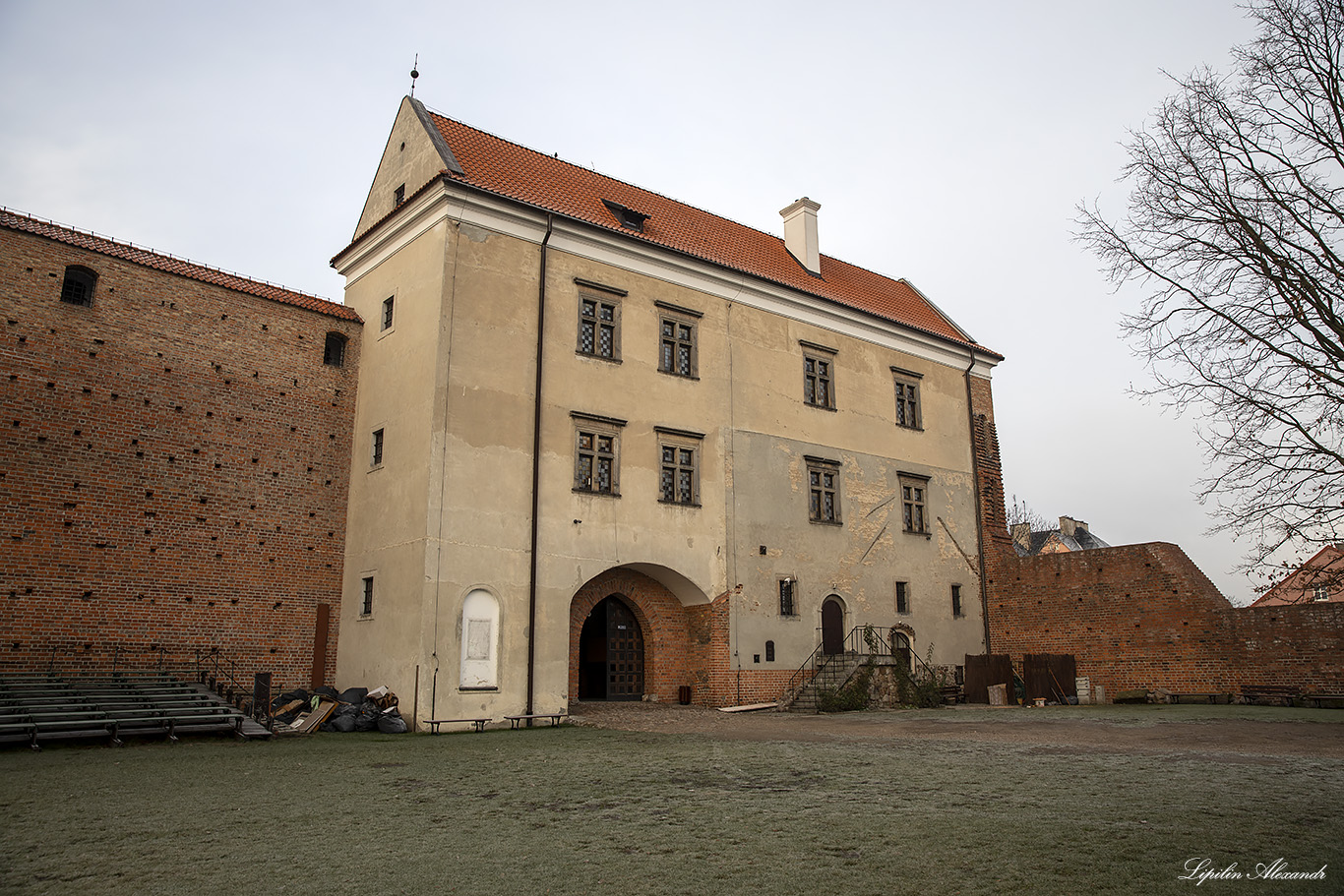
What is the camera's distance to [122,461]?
1633cm

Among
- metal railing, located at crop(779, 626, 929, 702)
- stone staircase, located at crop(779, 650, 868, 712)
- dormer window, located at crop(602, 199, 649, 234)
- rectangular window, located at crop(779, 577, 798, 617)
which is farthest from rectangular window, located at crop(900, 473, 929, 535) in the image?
dormer window, located at crop(602, 199, 649, 234)

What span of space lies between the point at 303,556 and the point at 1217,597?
20930 mm

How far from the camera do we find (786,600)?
869 inches

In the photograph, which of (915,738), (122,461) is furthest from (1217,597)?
(122,461)

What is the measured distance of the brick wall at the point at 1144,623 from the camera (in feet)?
67.3

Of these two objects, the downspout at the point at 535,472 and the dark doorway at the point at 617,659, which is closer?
the downspout at the point at 535,472

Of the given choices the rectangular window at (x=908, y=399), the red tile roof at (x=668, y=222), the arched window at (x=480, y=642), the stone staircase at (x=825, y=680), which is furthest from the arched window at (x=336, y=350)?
the rectangular window at (x=908, y=399)

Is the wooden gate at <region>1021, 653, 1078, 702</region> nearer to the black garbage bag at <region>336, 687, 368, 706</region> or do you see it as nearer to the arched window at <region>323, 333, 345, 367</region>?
the black garbage bag at <region>336, 687, 368, 706</region>

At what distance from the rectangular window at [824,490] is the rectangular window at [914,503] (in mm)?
2661

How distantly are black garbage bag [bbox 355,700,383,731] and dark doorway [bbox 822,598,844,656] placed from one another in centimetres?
1099

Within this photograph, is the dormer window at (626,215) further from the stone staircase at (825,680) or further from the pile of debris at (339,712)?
the pile of debris at (339,712)

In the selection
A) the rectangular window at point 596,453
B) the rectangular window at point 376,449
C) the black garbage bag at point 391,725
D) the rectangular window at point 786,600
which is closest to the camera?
the black garbage bag at point 391,725

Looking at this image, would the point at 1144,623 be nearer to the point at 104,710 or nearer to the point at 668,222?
the point at 668,222

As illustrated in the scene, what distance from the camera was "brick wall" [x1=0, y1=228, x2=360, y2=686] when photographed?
15.3m
